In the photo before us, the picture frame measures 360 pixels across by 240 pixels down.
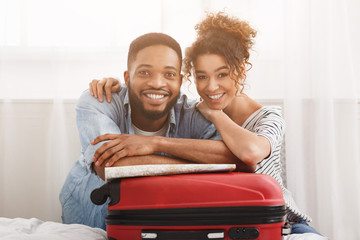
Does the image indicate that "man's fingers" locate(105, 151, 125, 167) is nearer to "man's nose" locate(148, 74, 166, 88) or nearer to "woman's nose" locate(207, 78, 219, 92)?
"man's nose" locate(148, 74, 166, 88)

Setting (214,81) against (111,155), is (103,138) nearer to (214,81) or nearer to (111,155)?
(111,155)

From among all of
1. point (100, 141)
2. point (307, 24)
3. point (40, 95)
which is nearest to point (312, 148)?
point (307, 24)

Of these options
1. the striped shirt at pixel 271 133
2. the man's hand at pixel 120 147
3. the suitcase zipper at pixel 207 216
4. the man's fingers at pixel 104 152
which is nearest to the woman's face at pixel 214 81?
the striped shirt at pixel 271 133

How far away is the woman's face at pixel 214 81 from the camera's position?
3.92 ft

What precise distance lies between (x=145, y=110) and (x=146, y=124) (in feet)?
0.16

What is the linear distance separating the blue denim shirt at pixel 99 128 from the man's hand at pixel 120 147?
0.14 feet

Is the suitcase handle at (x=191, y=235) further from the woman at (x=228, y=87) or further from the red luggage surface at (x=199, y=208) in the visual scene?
the woman at (x=228, y=87)

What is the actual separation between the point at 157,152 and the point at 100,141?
0.55ft

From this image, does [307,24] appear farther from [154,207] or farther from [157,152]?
[154,207]

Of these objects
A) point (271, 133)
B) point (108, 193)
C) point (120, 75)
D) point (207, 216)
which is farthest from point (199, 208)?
point (120, 75)

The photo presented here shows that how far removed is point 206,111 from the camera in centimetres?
123

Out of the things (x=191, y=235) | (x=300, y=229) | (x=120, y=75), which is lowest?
(x=300, y=229)

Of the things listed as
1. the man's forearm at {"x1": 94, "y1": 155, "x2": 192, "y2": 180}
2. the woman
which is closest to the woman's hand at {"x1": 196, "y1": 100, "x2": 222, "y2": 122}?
the woman

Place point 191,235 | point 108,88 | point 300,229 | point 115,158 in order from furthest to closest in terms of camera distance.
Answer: point 108,88 → point 300,229 → point 115,158 → point 191,235
